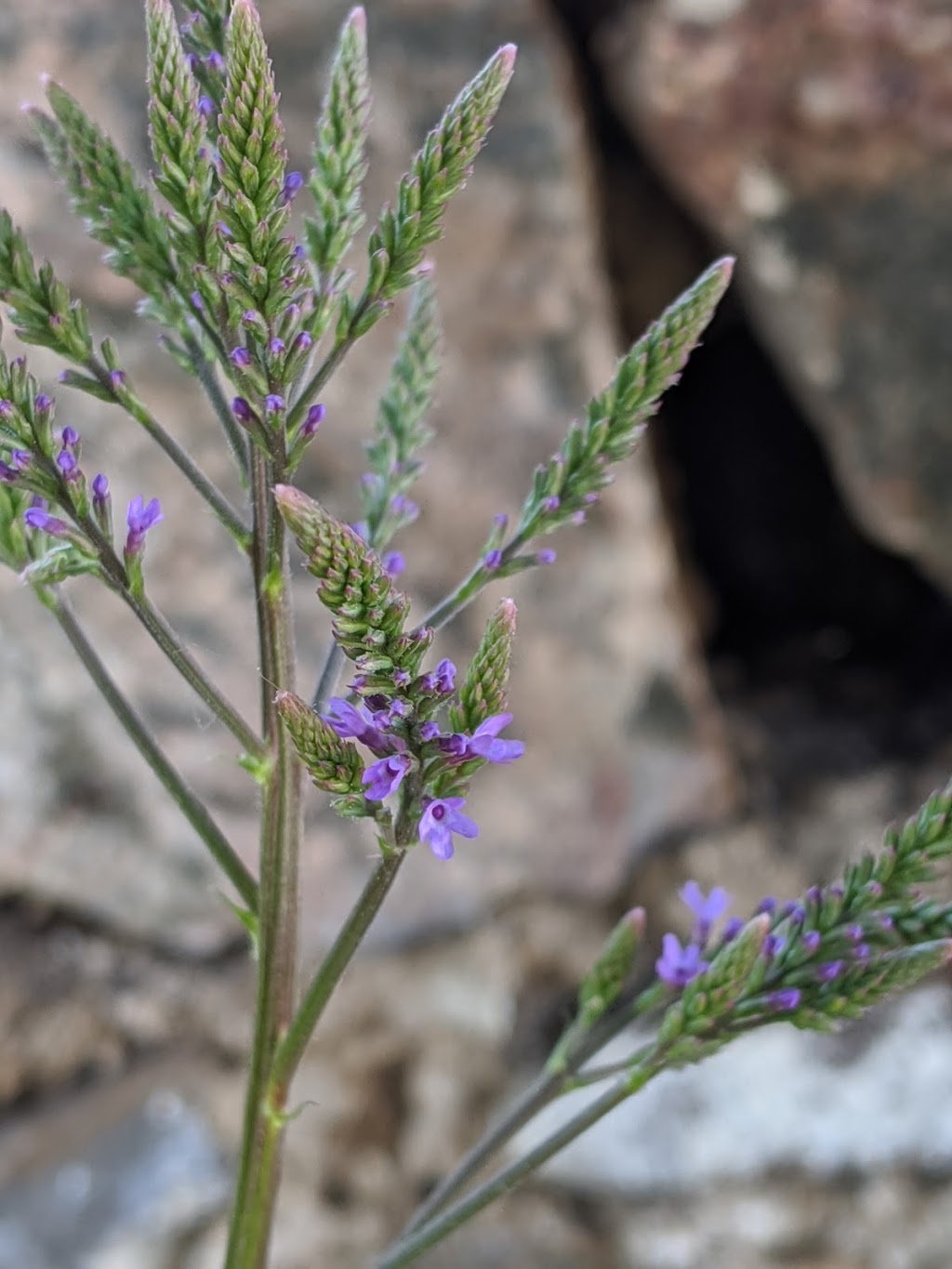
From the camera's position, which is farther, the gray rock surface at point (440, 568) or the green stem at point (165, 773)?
the gray rock surface at point (440, 568)

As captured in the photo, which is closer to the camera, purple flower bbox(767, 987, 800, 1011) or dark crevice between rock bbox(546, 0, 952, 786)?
purple flower bbox(767, 987, 800, 1011)

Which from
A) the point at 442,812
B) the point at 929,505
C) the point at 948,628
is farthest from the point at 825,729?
the point at 442,812

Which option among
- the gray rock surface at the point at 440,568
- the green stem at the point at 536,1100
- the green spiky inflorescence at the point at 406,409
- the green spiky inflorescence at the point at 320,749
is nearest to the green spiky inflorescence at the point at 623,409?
the green spiky inflorescence at the point at 406,409

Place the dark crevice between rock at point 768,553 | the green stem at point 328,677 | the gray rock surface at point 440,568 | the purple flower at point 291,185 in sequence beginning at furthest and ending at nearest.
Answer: the dark crevice between rock at point 768,553 < the gray rock surface at point 440,568 < the green stem at point 328,677 < the purple flower at point 291,185

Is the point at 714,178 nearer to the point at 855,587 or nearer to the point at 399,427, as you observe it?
the point at 855,587

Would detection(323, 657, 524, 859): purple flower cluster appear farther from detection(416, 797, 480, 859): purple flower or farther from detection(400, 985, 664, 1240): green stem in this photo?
detection(400, 985, 664, 1240): green stem

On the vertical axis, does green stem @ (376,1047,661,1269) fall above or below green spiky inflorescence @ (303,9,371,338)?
below

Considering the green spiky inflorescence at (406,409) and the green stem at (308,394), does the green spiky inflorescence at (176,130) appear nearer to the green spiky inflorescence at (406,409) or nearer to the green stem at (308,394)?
the green stem at (308,394)

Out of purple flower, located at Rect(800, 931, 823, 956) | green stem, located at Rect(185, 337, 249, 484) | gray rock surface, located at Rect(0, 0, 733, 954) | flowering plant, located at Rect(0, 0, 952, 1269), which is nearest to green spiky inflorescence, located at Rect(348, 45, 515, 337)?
flowering plant, located at Rect(0, 0, 952, 1269)
